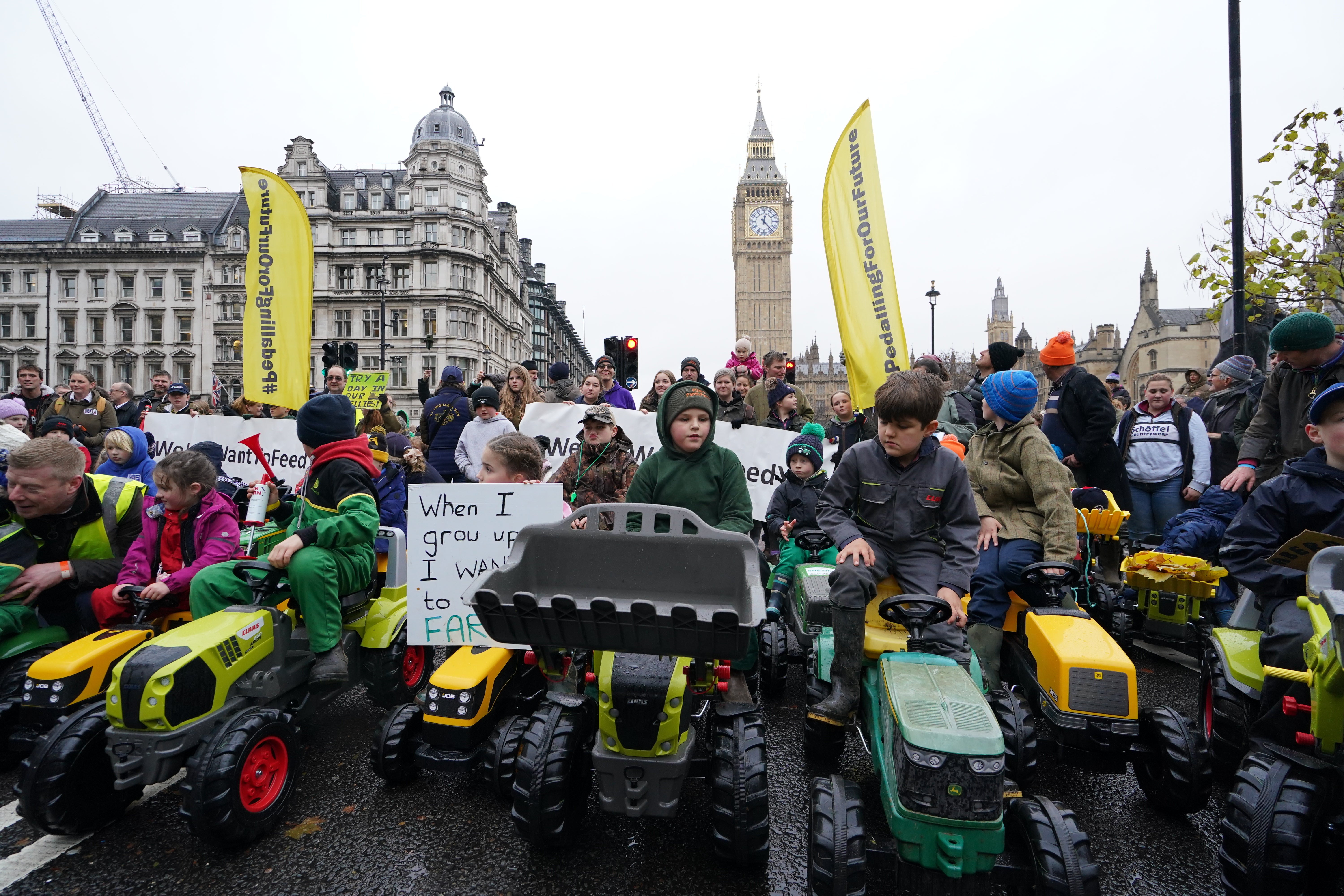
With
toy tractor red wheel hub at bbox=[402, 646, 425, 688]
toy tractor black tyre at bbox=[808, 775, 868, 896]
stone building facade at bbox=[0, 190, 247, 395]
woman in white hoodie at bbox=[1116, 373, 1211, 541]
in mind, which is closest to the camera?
toy tractor black tyre at bbox=[808, 775, 868, 896]

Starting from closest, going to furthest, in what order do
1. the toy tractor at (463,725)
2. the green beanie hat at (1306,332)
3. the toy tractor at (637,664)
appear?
1. the toy tractor at (637,664)
2. the toy tractor at (463,725)
3. the green beanie hat at (1306,332)

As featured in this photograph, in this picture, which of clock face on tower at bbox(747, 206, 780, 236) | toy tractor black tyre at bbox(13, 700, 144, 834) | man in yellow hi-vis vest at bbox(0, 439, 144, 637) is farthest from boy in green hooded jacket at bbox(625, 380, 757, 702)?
clock face on tower at bbox(747, 206, 780, 236)

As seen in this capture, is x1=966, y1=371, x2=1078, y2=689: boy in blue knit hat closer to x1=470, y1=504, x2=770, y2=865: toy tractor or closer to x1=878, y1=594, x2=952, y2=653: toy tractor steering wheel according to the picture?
x1=878, y1=594, x2=952, y2=653: toy tractor steering wheel

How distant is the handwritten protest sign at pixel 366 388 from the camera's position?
41.3ft

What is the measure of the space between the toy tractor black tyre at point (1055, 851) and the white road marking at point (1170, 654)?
4.00 metres

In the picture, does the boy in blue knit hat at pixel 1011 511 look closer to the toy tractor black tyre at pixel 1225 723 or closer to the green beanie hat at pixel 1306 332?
the toy tractor black tyre at pixel 1225 723

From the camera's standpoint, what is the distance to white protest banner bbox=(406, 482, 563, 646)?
3881 millimetres

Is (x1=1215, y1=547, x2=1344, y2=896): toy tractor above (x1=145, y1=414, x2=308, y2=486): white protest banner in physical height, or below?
below

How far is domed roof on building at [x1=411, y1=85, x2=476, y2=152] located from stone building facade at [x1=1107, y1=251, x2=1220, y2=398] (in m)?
72.0

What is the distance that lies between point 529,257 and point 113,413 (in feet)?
317

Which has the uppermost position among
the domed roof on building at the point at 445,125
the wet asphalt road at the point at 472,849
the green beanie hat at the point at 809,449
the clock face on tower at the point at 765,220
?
the clock face on tower at the point at 765,220

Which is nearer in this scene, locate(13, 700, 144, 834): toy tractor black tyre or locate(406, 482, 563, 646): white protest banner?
locate(13, 700, 144, 834): toy tractor black tyre

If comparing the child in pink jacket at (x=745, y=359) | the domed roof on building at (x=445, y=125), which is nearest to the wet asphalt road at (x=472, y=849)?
the child in pink jacket at (x=745, y=359)

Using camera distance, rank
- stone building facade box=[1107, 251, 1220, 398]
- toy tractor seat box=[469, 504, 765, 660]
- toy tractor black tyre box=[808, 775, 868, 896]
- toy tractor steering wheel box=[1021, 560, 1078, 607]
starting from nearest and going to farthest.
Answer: toy tractor black tyre box=[808, 775, 868, 896] < toy tractor seat box=[469, 504, 765, 660] < toy tractor steering wheel box=[1021, 560, 1078, 607] < stone building facade box=[1107, 251, 1220, 398]
